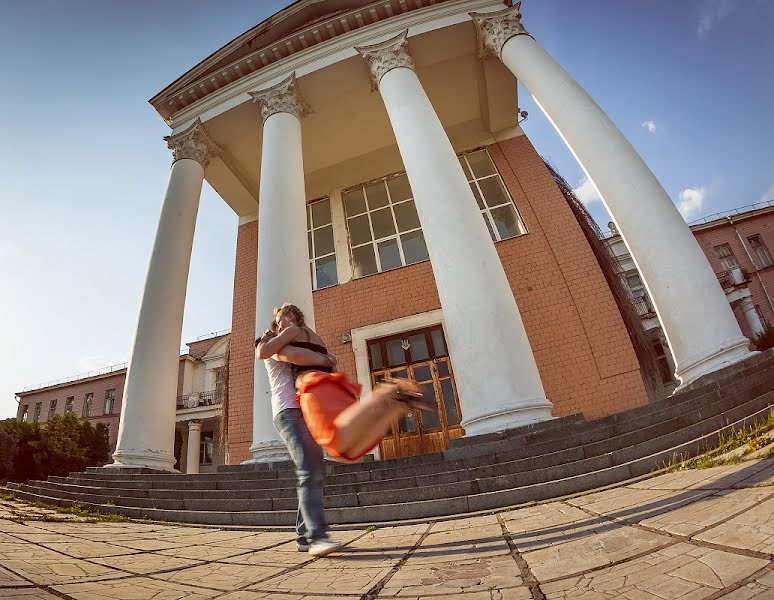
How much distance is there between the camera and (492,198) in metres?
11.2

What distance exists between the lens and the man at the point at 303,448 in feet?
7.23

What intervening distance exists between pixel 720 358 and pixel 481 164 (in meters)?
8.94

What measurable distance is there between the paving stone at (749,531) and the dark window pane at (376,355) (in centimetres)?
860

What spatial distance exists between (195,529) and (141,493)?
2117 millimetres

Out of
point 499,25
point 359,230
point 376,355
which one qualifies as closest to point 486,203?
point 359,230

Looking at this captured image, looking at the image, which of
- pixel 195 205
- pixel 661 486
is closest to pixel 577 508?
pixel 661 486

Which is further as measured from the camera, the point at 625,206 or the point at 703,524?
the point at 625,206

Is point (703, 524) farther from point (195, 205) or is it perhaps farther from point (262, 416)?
point (195, 205)

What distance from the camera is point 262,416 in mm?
5566

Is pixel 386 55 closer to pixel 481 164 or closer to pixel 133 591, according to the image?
pixel 481 164

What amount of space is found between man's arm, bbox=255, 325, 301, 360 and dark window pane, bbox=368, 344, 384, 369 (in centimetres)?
771

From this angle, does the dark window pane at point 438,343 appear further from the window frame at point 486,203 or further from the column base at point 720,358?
the column base at point 720,358

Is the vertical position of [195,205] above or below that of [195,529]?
above

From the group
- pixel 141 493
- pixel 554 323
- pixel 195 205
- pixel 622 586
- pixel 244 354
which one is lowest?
pixel 622 586
